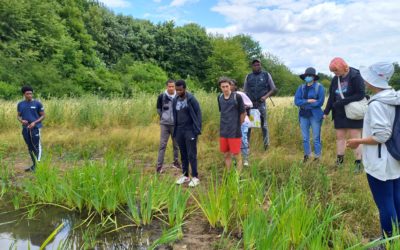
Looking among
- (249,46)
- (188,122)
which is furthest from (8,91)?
(249,46)

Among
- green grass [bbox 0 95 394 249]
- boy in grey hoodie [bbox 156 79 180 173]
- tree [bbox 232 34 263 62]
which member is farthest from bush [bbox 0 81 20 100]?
tree [bbox 232 34 263 62]

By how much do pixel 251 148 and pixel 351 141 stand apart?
4.40 meters

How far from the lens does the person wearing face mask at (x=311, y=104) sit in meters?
6.30

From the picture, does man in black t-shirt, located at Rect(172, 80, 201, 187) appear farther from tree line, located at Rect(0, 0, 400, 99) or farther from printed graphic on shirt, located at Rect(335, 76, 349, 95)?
tree line, located at Rect(0, 0, 400, 99)

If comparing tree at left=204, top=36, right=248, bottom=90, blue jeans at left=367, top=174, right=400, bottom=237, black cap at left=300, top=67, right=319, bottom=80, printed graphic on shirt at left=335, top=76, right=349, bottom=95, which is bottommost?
blue jeans at left=367, top=174, right=400, bottom=237

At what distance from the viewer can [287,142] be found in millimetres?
7961

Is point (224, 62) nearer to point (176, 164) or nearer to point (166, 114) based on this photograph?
point (176, 164)

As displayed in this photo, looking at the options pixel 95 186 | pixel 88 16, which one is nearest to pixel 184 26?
pixel 88 16

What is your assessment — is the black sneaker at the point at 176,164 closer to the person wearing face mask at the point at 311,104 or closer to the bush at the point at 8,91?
the person wearing face mask at the point at 311,104

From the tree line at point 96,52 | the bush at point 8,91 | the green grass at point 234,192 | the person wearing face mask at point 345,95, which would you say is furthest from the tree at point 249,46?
the person wearing face mask at point 345,95

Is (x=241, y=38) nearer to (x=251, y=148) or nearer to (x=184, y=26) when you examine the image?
(x=184, y=26)

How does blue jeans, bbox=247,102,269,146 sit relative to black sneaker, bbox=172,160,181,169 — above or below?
above

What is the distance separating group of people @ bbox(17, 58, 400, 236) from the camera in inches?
124

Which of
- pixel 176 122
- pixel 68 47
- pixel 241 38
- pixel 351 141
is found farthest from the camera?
pixel 241 38
